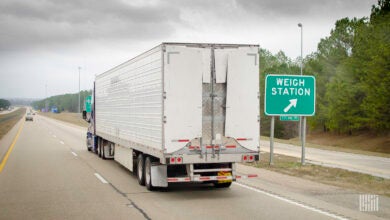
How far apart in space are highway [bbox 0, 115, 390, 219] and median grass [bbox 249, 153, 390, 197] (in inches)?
30.4

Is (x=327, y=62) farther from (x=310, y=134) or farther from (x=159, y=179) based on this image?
(x=159, y=179)

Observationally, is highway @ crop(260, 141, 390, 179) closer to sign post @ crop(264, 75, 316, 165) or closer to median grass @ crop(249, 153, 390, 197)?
median grass @ crop(249, 153, 390, 197)

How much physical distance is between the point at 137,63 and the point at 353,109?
41.2m

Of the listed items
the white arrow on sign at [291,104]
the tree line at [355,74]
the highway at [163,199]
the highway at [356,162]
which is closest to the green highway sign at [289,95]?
the white arrow on sign at [291,104]

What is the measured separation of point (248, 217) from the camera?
29.0 feet

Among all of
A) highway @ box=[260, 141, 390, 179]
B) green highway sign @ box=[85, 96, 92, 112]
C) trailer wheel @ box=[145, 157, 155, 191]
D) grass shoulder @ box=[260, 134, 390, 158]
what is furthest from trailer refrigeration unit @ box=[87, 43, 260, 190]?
grass shoulder @ box=[260, 134, 390, 158]

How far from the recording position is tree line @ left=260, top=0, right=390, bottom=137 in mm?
43000

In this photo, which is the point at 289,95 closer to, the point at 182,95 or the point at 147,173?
the point at 147,173

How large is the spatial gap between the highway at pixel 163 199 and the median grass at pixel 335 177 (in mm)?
773

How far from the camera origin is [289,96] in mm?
18219

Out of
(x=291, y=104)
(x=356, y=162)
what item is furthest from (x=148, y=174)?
(x=356, y=162)

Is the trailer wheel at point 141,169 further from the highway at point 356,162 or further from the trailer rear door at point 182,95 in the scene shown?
the highway at point 356,162

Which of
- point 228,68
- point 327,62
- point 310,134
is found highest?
point 327,62

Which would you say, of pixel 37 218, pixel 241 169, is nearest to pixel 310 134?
pixel 241 169
